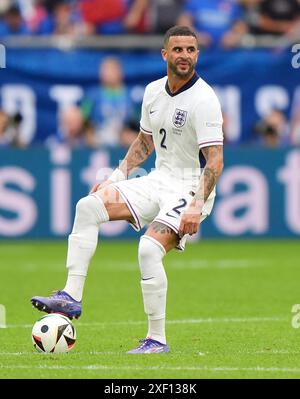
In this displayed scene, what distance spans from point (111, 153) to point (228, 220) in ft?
7.25

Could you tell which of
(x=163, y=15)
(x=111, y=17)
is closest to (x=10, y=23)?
(x=111, y=17)

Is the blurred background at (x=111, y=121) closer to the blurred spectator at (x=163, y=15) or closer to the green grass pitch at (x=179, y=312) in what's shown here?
the blurred spectator at (x=163, y=15)

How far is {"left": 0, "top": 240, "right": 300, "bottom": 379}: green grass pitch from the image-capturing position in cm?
866

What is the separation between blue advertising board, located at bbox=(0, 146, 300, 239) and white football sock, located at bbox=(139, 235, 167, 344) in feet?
32.9

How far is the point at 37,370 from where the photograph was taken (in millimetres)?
8477

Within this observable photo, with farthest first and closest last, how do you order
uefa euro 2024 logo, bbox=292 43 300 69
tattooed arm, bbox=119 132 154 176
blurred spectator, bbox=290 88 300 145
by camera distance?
blurred spectator, bbox=290 88 300 145, uefa euro 2024 logo, bbox=292 43 300 69, tattooed arm, bbox=119 132 154 176

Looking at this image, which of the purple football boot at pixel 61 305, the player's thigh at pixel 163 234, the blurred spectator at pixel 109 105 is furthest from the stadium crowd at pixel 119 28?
the player's thigh at pixel 163 234

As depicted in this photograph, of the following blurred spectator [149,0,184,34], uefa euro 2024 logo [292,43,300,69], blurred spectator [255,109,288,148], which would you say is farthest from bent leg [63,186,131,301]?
blurred spectator [149,0,184,34]

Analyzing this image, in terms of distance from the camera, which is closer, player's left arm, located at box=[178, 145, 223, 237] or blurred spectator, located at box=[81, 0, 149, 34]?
player's left arm, located at box=[178, 145, 223, 237]

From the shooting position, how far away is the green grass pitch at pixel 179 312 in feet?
28.4

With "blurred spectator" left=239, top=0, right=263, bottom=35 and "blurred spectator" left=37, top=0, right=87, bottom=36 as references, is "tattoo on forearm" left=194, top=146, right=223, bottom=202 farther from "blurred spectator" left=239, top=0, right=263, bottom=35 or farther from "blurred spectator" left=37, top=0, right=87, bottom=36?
"blurred spectator" left=239, top=0, right=263, bottom=35

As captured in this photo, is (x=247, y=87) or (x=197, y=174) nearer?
(x=197, y=174)
